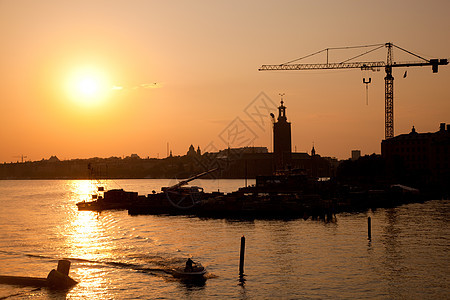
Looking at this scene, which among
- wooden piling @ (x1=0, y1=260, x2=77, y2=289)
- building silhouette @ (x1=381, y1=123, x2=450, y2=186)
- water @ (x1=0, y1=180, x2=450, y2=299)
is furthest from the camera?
building silhouette @ (x1=381, y1=123, x2=450, y2=186)

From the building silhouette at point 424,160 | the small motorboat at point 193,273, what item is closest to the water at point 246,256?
the small motorboat at point 193,273

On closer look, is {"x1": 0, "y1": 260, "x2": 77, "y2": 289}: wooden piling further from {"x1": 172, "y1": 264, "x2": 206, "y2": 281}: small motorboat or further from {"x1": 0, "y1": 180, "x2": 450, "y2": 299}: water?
{"x1": 172, "y1": 264, "x2": 206, "y2": 281}: small motorboat

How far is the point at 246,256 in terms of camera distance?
5991 centimetres

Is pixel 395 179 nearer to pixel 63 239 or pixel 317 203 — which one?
pixel 317 203

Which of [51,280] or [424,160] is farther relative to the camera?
[424,160]

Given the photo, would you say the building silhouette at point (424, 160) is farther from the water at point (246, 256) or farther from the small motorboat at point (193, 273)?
the small motorboat at point (193, 273)

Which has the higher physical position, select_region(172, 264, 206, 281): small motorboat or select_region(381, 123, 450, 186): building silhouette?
select_region(381, 123, 450, 186): building silhouette

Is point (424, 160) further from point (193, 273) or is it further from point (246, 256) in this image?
point (193, 273)

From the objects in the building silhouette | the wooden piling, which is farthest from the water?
the building silhouette

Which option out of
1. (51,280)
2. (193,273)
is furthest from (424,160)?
(51,280)

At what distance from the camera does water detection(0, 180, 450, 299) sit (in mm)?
44513

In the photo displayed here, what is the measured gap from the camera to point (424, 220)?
94.7 meters

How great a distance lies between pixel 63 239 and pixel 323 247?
Result: 34981 millimetres

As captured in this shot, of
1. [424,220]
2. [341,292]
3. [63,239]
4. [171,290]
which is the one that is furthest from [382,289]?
[424,220]
